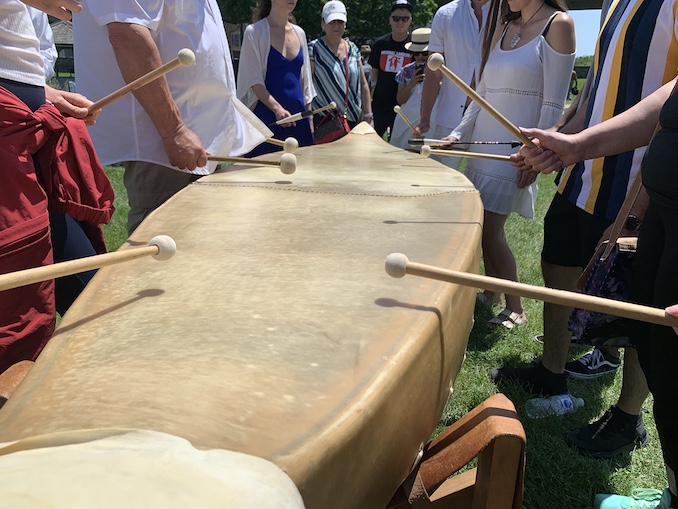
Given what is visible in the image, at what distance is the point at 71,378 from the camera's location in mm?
872

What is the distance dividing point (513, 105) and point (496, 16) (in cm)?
67

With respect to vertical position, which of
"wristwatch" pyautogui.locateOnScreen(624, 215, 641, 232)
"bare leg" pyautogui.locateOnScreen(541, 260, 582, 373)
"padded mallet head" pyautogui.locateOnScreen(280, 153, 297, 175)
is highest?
"padded mallet head" pyautogui.locateOnScreen(280, 153, 297, 175)

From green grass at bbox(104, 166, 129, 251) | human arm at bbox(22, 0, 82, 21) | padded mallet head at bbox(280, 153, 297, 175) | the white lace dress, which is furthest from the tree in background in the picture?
human arm at bbox(22, 0, 82, 21)

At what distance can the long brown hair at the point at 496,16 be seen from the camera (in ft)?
8.32

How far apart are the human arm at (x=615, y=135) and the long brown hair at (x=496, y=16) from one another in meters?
1.05

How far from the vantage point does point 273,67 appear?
380 cm

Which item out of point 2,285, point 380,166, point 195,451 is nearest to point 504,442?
point 195,451

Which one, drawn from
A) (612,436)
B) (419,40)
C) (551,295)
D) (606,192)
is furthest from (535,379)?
(419,40)

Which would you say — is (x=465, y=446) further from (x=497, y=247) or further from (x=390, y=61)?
(x=390, y=61)

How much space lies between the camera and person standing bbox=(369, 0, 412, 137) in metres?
5.79

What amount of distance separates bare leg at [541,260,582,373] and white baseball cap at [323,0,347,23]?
3009mm

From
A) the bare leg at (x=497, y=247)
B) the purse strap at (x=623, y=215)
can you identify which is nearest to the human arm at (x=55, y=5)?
the purse strap at (x=623, y=215)

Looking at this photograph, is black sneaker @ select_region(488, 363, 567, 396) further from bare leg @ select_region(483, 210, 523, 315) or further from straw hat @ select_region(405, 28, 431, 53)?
straw hat @ select_region(405, 28, 431, 53)

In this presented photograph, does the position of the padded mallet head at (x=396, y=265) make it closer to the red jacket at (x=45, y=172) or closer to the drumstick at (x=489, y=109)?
the red jacket at (x=45, y=172)
